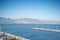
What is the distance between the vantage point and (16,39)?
7.54m

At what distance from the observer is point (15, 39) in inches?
294

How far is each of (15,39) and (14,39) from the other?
0.07m

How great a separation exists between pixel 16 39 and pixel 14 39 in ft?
0.47

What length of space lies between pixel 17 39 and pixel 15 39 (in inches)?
4.9

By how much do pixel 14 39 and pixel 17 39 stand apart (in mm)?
191

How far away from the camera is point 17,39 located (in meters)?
7.53

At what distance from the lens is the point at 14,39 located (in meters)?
7.44

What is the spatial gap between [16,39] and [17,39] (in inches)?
2.4
